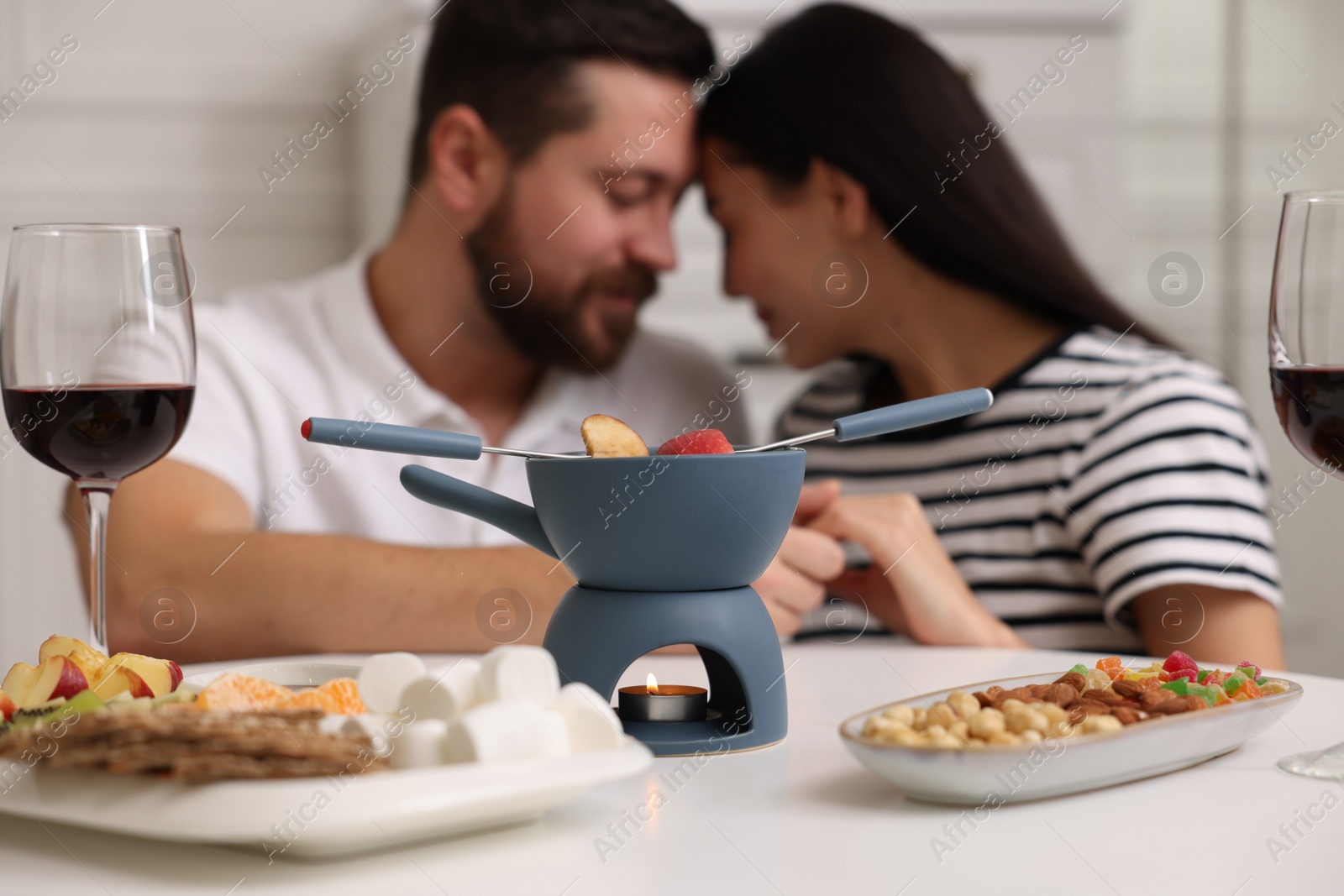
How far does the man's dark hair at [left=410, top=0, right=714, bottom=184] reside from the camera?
5.44ft

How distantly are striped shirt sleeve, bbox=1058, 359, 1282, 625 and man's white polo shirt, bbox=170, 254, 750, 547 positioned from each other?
27.0 inches

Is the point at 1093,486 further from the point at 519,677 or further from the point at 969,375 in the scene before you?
the point at 519,677

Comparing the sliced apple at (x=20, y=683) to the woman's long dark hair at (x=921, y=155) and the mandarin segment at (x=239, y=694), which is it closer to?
the mandarin segment at (x=239, y=694)

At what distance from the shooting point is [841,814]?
1.66ft

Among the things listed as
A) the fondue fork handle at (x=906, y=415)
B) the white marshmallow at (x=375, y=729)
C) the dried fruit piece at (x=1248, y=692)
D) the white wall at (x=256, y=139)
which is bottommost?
the dried fruit piece at (x=1248, y=692)

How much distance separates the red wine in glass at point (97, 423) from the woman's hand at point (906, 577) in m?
0.63

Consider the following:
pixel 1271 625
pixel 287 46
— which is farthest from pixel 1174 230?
pixel 287 46

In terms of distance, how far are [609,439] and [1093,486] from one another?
0.90 metres

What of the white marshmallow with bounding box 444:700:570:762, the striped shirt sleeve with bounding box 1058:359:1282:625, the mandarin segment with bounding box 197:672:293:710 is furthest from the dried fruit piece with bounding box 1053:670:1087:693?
the striped shirt sleeve with bounding box 1058:359:1282:625

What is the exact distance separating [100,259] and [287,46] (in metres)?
1.89

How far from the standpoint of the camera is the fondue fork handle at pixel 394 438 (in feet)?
1.87

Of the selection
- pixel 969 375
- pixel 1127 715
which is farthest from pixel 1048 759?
pixel 969 375

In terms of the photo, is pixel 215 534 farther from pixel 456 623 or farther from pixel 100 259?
pixel 100 259

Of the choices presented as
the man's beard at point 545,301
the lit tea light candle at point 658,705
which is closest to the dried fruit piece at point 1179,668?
the lit tea light candle at point 658,705
